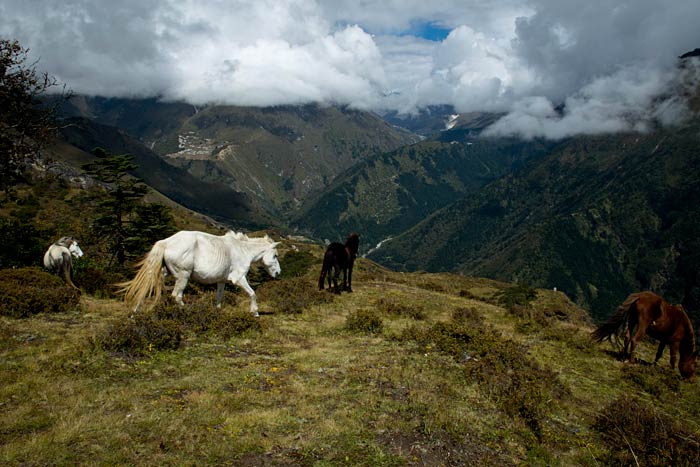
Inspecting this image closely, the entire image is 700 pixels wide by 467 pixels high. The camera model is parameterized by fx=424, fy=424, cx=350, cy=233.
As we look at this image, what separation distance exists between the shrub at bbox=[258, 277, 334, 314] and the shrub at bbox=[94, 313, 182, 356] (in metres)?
6.69

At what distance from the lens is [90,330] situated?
1350 cm

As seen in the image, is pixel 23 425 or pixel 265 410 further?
pixel 265 410

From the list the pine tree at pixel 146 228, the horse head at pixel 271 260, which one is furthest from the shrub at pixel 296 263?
the horse head at pixel 271 260

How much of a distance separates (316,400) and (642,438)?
7449 millimetres

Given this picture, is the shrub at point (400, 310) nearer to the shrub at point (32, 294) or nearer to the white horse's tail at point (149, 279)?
the white horse's tail at point (149, 279)

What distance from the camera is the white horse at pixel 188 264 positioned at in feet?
48.3

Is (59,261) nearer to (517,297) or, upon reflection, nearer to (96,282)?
(96,282)

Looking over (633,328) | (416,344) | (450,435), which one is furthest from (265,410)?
(633,328)

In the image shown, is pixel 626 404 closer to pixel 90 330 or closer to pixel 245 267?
pixel 245 267

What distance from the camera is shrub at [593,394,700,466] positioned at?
869cm

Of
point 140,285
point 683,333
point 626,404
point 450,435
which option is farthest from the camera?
point 683,333

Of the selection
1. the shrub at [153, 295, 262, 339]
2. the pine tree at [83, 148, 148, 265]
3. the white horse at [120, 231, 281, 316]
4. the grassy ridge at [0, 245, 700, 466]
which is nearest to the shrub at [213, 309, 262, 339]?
the shrub at [153, 295, 262, 339]

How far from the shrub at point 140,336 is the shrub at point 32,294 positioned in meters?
3.88

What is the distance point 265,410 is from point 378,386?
3.15 m
